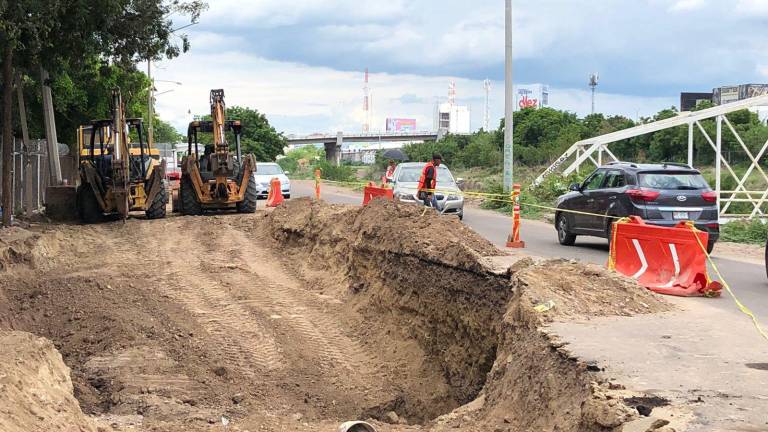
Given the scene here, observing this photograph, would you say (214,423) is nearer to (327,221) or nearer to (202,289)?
(202,289)

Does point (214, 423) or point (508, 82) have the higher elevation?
point (508, 82)

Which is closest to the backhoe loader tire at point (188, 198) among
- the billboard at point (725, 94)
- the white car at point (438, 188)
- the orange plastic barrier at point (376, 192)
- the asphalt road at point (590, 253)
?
the orange plastic barrier at point (376, 192)

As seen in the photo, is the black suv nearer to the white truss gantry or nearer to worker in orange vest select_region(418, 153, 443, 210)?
worker in orange vest select_region(418, 153, 443, 210)

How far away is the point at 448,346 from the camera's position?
1165cm

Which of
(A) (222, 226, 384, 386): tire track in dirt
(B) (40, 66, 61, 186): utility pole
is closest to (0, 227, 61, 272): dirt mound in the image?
(A) (222, 226, 384, 386): tire track in dirt

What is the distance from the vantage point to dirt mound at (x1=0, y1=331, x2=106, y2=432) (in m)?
6.24

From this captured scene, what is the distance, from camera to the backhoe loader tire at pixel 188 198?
23.7 m

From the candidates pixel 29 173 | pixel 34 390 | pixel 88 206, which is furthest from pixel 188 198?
pixel 34 390

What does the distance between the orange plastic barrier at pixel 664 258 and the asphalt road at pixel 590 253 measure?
0.36 meters

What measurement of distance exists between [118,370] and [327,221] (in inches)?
322

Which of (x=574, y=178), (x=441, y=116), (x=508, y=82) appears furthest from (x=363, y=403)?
(x=441, y=116)

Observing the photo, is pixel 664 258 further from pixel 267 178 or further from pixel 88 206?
pixel 267 178

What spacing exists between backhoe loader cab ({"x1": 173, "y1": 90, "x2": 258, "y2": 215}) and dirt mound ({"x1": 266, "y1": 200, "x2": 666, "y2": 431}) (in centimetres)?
620

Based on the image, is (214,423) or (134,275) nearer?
(214,423)
